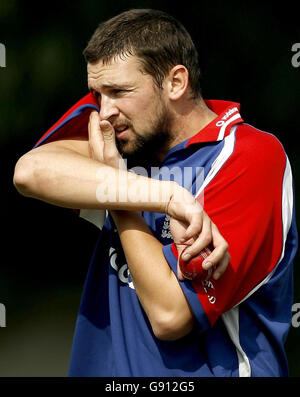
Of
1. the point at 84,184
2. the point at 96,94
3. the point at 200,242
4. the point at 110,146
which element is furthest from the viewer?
the point at 96,94

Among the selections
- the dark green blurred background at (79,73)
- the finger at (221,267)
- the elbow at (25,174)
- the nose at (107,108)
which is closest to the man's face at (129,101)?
the nose at (107,108)

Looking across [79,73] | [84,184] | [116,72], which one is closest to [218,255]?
[84,184]

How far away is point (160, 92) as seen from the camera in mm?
2125

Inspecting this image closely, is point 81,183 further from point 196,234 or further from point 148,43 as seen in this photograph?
point 148,43

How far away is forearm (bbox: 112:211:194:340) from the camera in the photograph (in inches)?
69.8

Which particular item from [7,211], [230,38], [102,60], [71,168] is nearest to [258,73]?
[230,38]

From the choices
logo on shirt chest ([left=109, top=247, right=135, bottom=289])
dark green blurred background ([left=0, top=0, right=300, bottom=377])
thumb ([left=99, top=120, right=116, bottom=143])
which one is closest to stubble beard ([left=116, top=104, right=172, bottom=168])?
thumb ([left=99, top=120, right=116, bottom=143])

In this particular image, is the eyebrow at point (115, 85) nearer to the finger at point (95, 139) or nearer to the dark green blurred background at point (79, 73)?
the finger at point (95, 139)

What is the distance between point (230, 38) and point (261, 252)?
80.2 inches

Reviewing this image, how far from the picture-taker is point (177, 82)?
218 cm

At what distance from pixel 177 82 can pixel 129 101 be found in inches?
8.0

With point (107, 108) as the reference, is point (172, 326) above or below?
below

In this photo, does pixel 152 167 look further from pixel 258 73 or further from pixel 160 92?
pixel 258 73

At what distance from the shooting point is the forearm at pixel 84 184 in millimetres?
1808
